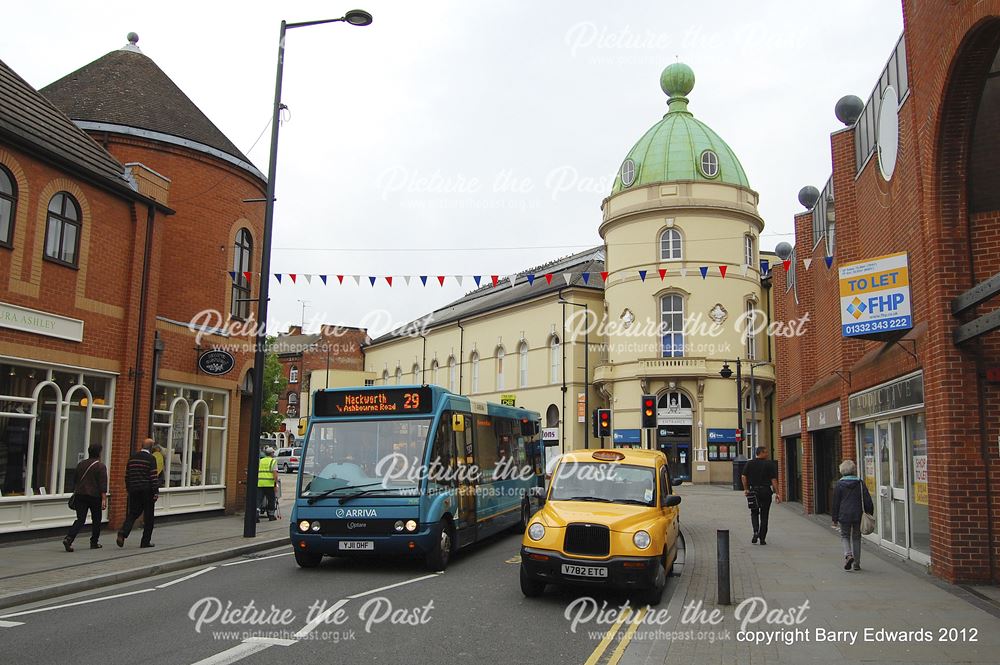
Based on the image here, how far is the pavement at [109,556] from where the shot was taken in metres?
9.98

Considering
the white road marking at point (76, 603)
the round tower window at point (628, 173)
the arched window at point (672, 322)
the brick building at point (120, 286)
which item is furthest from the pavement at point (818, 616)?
the round tower window at point (628, 173)

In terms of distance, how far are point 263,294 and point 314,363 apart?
66.4 meters

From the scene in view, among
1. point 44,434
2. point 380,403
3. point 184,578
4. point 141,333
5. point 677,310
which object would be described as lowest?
point 184,578

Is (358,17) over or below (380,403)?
over

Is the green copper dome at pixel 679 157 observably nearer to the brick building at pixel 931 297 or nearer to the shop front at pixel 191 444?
the brick building at pixel 931 297

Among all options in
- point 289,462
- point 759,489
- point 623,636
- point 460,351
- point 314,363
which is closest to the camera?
point 623,636

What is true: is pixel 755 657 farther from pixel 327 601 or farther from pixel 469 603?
pixel 327 601

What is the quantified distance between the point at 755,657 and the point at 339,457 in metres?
6.77

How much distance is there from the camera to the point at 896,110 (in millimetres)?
12797

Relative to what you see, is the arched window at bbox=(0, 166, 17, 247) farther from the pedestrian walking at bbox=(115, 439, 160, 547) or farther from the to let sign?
the to let sign

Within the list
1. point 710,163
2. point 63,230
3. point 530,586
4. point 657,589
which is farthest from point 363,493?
point 710,163

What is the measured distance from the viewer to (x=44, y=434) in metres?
14.7

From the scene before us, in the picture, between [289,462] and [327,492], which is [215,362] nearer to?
[327,492]

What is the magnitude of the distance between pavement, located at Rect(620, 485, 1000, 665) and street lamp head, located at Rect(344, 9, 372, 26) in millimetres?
10933
